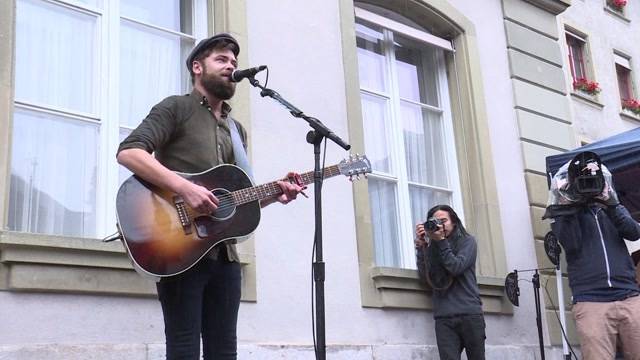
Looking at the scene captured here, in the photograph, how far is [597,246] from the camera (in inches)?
199

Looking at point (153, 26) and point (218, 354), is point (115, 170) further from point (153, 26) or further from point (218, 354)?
point (218, 354)

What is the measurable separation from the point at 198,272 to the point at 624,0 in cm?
1205

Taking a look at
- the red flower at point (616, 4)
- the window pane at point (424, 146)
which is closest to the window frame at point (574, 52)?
the red flower at point (616, 4)

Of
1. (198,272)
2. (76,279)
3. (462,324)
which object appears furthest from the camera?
(462,324)

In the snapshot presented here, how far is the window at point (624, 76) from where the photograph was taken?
12469 mm

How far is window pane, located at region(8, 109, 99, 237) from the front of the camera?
4.22 m

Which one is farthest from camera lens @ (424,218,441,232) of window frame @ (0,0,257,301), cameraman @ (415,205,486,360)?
window frame @ (0,0,257,301)

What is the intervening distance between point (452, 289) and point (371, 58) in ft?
7.30

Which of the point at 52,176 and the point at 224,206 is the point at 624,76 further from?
the point at 224,206

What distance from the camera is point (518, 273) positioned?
694 centimetres

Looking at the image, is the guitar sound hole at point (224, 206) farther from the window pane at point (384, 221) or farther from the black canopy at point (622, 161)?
the black canopy at point (622, 161)

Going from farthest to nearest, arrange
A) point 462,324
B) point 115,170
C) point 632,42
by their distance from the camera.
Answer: point 632,42 < point 462,324 < point 115,170

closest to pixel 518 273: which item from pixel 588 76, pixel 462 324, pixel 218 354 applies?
pixel 462 324

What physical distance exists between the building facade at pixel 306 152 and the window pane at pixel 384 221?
0.02 meters
